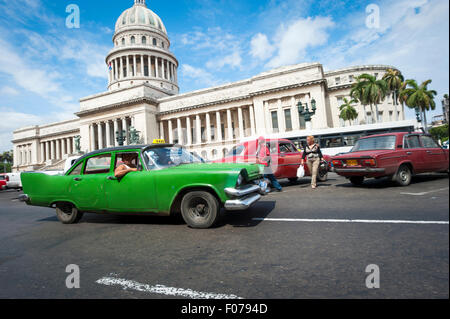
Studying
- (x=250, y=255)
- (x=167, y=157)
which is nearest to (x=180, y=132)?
(x=167, y=157)

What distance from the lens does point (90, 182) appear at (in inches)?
186

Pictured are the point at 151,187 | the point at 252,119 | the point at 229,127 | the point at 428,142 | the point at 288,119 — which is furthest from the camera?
the point at 229,127

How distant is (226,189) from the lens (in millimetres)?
3729

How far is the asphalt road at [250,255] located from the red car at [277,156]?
3.70 metres

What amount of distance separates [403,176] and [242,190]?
5479 millimetres

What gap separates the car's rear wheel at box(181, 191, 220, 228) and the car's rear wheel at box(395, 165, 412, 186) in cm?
549

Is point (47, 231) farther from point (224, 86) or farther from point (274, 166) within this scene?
point (224, 86)

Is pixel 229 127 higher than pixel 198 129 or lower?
lower

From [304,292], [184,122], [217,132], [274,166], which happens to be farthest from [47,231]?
[184,122]

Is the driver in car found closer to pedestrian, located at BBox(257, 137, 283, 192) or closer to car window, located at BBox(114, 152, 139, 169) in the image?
car window, located at BBox(114, 152, 139, 169)

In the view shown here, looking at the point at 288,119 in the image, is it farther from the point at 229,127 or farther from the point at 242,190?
the point at 242,190

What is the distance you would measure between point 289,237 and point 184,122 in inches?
1776
